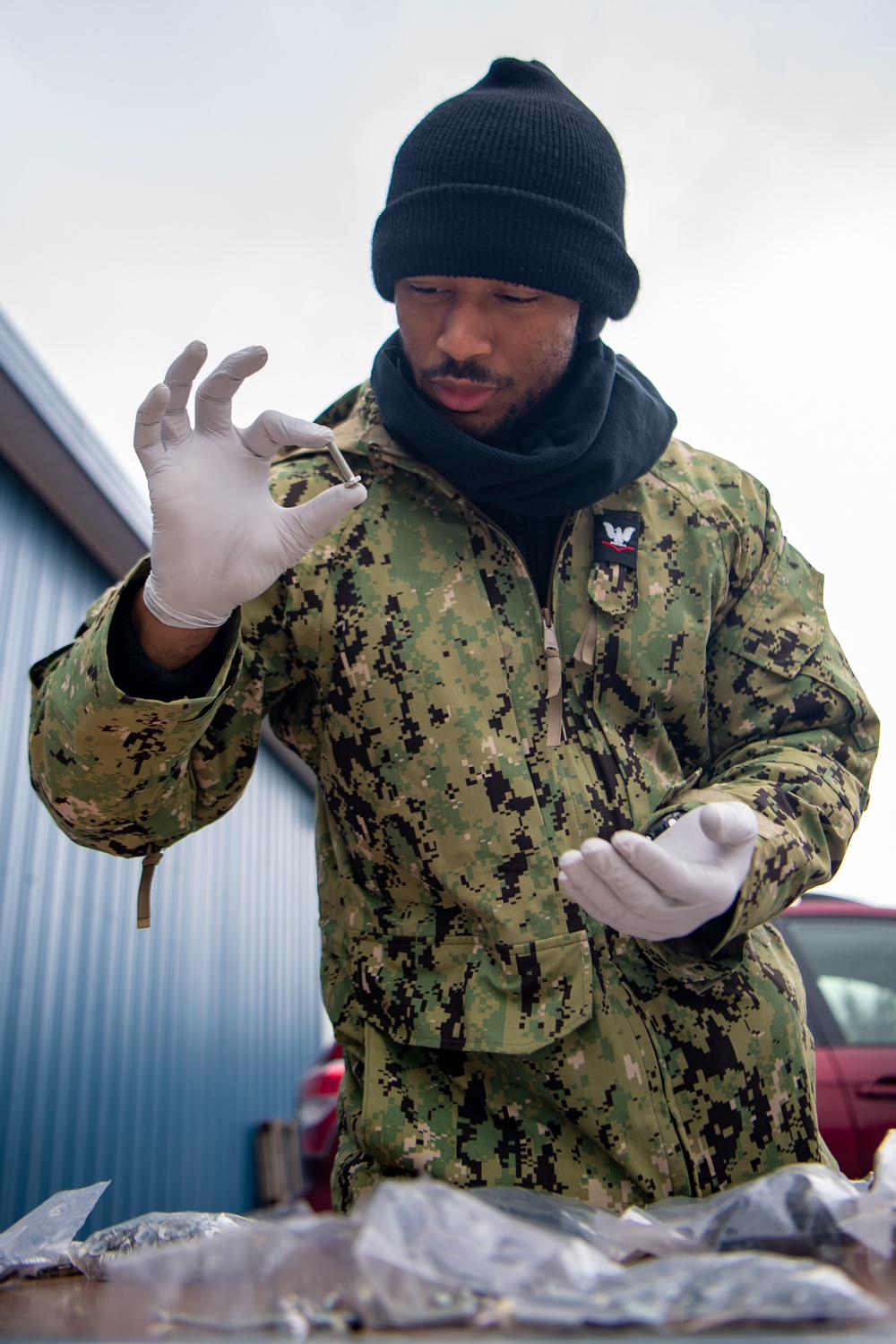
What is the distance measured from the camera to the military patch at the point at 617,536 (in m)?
1.69

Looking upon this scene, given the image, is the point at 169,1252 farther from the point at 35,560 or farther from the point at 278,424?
the point at 35,560

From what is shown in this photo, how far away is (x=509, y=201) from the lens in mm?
1737

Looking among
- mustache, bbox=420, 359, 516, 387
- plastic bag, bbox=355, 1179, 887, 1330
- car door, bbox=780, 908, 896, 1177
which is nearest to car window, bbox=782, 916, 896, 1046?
car door, bbox=780, 908, 896, 1177

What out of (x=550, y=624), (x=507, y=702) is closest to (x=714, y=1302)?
(x=507, y=702)

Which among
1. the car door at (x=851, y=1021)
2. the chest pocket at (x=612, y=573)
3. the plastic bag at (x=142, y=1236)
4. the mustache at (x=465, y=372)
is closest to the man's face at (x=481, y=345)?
the mustache at (x=465, y=372)

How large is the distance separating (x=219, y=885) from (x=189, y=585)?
224 inches

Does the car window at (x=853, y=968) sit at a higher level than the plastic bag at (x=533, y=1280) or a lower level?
lower

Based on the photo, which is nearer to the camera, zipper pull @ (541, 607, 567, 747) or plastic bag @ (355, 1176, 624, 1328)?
plastic bag @ (355, 1176, 624, 1328)

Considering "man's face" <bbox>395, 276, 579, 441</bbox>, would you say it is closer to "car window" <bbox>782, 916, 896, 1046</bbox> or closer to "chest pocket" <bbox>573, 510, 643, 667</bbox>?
"chest pocket" <bbox>573, 510, 643, 667</bbox>

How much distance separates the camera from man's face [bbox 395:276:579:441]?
5.62 ft

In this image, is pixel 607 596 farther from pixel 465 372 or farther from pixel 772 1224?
pixel 772 1224

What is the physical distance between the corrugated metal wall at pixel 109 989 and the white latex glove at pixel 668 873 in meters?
3.22

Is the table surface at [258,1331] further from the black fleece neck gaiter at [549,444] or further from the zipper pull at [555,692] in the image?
the black fleece neck gaiter at [549,444]

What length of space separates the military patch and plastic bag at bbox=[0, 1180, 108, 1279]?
1089 mm
